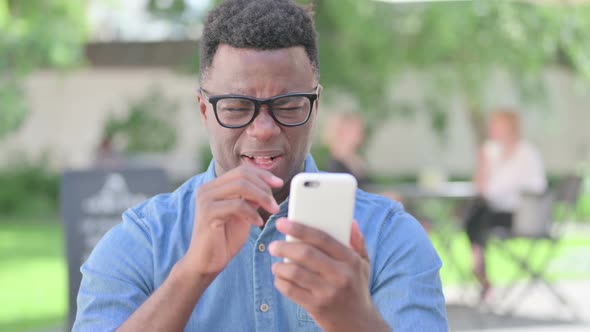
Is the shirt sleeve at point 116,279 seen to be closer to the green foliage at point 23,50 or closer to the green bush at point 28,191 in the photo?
the green foliage at point 23,50

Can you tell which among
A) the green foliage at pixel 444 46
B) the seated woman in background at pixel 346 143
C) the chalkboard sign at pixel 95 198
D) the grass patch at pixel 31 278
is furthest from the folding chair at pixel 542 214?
the green foliage at pixel 444 46

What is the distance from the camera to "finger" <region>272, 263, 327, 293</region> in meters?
1.52

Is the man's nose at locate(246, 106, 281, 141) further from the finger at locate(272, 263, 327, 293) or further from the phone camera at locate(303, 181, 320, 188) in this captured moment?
the finger at locate(272, 263, 327, 293)

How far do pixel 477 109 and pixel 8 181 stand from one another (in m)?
10.5

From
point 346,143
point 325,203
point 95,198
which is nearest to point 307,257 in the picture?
point 325,203

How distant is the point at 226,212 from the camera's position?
1632mm

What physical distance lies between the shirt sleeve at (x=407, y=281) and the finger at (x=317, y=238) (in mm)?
355

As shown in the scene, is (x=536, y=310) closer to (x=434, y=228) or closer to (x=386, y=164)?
(x=434, y=228)

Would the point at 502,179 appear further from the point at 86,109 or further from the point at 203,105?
the point at 86,109

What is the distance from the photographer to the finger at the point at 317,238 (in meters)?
1.54

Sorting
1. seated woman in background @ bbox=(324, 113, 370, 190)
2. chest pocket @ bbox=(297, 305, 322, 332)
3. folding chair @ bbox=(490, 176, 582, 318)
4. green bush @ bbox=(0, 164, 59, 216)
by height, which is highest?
chest pocket @ bbox=(297, 305, 322, 332)

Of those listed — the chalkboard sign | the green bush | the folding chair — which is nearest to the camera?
the chalkboard sign

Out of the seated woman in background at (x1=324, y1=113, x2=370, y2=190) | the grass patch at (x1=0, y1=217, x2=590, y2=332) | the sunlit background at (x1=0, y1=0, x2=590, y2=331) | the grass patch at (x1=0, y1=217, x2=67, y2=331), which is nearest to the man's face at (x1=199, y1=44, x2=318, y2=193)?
the sunlit background at (x1=0, y1=0, x2=590, y2=331)

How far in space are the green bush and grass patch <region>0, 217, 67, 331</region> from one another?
2399 mm
